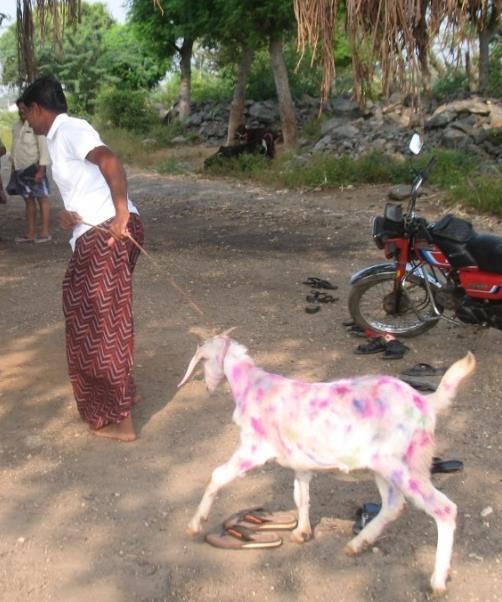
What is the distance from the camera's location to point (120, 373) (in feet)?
12.9

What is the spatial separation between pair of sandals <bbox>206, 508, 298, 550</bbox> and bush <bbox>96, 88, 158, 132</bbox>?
81.6 feet

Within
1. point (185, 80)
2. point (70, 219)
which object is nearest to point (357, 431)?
point (70, 219)

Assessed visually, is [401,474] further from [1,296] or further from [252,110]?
[252,110]

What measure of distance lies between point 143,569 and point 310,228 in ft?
23.8

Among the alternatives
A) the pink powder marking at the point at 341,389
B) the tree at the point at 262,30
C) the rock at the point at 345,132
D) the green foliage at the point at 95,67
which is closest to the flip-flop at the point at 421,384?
the pink powder marking at the point at 341,389

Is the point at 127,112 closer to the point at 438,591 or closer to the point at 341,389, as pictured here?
the point at 341,389

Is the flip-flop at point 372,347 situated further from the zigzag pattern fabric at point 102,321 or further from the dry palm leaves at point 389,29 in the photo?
the zigzag pattern fabric at point 102,321

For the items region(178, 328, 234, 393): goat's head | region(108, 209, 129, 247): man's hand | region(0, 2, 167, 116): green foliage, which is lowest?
region(178, 328, 234, 393): goat's head

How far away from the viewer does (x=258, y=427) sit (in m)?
2.83

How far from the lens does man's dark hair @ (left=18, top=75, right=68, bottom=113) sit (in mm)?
3758

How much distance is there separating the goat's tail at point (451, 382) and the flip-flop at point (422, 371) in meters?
2.20

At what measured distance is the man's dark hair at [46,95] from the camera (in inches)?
148

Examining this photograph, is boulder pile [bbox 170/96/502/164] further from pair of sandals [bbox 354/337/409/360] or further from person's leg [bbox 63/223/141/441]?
person's leg [bbox 63/223/141/441]

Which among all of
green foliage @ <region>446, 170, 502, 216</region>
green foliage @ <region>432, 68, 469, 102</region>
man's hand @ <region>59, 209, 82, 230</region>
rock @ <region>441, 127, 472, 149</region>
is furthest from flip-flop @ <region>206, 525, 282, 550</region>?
green foliage @ <region>432, 68, 469, 102</region>
